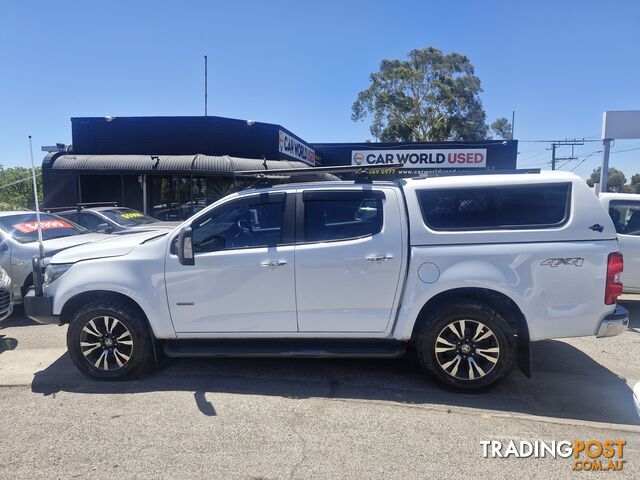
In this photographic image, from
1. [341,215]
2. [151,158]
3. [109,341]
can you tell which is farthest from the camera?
[151,158]

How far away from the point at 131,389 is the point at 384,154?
22.2 m

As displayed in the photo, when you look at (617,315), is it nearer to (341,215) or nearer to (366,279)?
(366,279)

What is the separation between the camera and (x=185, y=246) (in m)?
4.28

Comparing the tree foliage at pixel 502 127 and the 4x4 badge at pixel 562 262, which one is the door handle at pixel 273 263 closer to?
the 4x4 badge at pixel 562 262

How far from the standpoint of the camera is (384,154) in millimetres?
25125

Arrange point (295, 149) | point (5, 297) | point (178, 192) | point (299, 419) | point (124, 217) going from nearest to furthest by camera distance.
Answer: point (299, 419) < point (5, 297) < point (124, 217) < point (178, 192) < point (295, 149)

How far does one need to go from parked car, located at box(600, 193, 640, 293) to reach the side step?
427cm

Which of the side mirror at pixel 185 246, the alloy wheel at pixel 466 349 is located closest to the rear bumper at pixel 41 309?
the side mirror at pixel 185 246

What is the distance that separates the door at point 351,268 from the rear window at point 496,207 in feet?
1.20

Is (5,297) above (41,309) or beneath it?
beneath

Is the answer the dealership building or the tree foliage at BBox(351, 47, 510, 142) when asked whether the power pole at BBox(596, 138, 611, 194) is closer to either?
the dealership building

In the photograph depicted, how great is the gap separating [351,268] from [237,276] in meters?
1.04

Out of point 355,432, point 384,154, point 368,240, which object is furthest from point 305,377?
point 384,154

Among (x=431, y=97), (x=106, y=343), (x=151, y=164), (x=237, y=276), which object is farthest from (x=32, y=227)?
(x=431, y=97)
